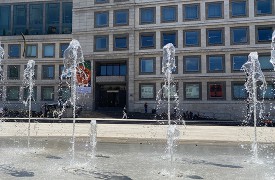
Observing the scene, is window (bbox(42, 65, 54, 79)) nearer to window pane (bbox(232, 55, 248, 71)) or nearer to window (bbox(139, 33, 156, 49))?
window (bbox(139, 33, 156, 49))

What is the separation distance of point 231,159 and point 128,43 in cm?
4161

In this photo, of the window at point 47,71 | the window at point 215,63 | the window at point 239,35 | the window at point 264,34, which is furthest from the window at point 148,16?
the window at point 47,71

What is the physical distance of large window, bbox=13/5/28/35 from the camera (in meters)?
61.1

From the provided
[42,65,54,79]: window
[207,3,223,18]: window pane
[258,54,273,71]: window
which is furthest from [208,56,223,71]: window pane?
[42,65,54,79]: window

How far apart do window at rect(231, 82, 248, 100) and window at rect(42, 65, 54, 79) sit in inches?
1267

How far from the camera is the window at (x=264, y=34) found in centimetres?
4710

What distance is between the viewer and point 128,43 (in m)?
52.7

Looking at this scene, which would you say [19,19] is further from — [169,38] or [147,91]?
[169,38]

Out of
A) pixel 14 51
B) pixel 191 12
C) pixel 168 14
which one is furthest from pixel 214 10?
pixel 14 51

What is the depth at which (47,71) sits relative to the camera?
58156mm

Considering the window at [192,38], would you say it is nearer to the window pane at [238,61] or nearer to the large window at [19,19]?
the window pane at [238,61]

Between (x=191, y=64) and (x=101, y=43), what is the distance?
1587cm

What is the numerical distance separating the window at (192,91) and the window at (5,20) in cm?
3695

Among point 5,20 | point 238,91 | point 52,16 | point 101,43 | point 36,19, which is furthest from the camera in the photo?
point 5,20
